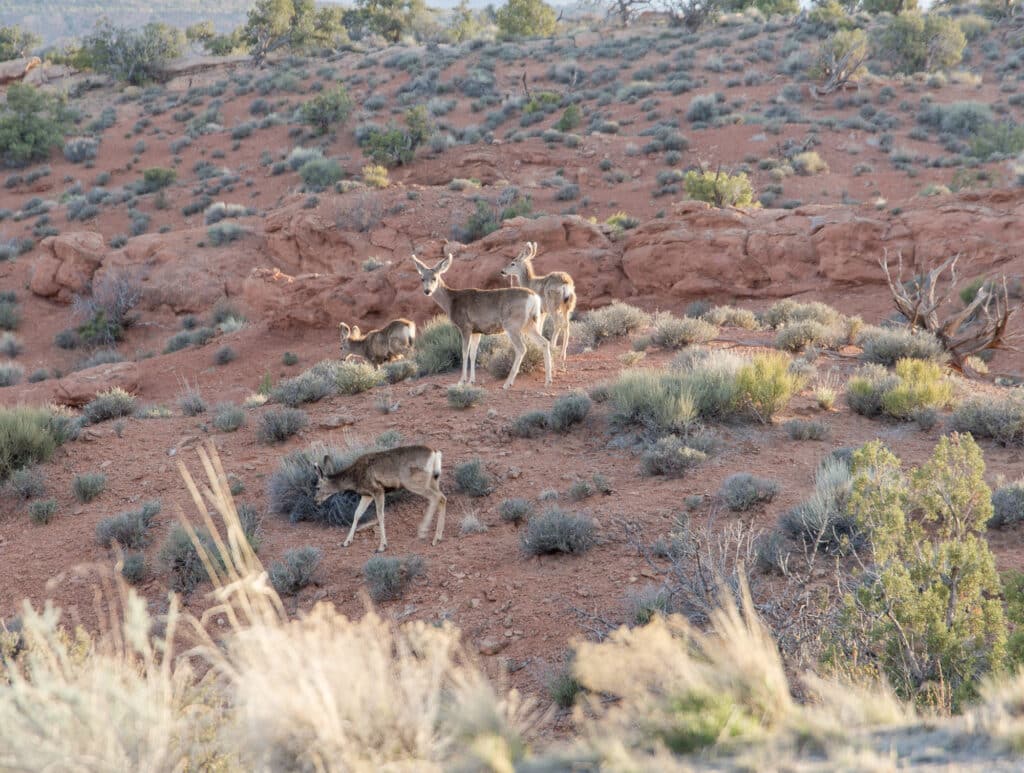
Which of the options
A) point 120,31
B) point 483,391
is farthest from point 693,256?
point 120,31

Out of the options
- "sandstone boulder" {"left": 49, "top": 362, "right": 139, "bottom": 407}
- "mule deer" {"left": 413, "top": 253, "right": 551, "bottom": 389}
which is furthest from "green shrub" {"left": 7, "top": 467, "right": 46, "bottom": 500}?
"sandstone boulder" {"left": 49, "top": 362, "right": 139, "bottom": 407}

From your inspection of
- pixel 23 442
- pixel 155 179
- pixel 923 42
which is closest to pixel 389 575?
pixel 23 442

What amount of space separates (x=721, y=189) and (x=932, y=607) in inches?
840

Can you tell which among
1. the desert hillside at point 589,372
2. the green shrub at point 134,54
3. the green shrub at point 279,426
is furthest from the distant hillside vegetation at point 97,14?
the green shrub at point 279,426

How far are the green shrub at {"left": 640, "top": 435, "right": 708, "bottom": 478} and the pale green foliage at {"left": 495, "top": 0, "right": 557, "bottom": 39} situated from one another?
50.2m

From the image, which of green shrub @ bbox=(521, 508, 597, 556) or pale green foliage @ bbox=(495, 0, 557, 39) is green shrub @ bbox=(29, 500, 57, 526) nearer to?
green shrub @ bbox=(521, 508, 597, 556)

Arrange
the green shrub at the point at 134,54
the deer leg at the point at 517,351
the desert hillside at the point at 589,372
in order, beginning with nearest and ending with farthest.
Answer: the desert hillside at the point at 589,372
the deer leg at the point at 517,351
the green shrub at the point at 134,54

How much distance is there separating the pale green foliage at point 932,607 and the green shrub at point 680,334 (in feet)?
30.0

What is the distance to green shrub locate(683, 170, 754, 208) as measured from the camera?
24250 mm

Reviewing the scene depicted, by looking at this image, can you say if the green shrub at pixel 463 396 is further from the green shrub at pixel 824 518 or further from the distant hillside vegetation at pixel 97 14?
the distant hillside vegetation at pixel 97 14

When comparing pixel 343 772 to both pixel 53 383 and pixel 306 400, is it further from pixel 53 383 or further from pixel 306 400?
pixel 53 383

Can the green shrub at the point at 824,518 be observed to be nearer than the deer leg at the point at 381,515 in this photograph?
Yes

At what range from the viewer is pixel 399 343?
53.5 ft

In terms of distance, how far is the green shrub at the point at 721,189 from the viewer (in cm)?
2425
